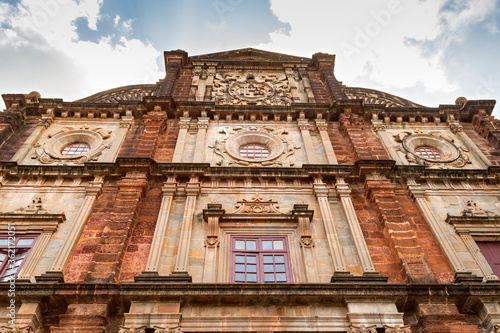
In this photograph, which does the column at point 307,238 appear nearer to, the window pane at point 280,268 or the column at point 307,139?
the window pane at point 280,268

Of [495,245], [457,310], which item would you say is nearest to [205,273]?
[457,310]

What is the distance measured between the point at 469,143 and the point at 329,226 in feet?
27.2

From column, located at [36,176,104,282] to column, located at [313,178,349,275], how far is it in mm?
6835

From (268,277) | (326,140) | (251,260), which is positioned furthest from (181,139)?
(268,277)

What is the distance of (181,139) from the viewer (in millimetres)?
16375

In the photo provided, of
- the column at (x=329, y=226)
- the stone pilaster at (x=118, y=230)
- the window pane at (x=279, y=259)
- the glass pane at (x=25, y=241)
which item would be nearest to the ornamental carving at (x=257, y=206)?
the column at (x=329, y=226)

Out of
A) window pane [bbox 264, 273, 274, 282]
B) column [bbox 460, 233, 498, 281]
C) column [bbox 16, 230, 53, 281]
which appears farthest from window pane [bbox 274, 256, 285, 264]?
column [bbox 16, 230, 53, 281]

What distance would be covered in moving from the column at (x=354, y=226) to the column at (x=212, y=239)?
373cm

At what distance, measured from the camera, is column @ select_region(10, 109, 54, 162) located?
15516 mm

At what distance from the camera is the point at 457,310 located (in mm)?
9805

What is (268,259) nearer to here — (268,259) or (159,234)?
(268,259)

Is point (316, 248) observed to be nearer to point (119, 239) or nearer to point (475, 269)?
point (475, 269)

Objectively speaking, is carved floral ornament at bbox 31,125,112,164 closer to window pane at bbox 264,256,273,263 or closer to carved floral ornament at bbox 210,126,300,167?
carved floral ornament at bbox 210,126,300,167

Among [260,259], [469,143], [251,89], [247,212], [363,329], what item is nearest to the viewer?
[363,329]
